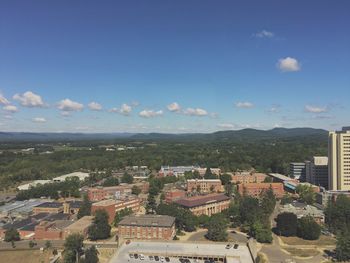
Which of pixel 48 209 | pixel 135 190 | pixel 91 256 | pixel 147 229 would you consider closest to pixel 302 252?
pixel 147 229

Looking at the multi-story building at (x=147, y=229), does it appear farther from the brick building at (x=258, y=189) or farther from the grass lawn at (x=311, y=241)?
the brick building at (x=258, y=189)

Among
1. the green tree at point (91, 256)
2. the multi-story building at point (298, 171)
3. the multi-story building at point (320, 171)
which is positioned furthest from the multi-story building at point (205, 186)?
the green tree at point (91, 256)

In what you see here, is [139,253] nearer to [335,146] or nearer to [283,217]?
[283,217]

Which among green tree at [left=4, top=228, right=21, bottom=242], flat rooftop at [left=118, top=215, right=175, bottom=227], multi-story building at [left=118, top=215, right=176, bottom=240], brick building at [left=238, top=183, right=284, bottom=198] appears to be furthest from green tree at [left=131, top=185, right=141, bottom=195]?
green tree at [left=4, top=228, right=21, bottom=242]

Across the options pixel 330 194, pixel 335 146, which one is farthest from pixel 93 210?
pixel 335 146

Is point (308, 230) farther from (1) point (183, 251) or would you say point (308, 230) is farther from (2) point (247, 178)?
(2) point (247, 178)

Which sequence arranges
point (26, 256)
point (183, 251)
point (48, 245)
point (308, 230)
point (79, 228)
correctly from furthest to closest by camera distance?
point (79, 228), point (308, 230), point (48, 245), point (26, 256), point (183, 251)
